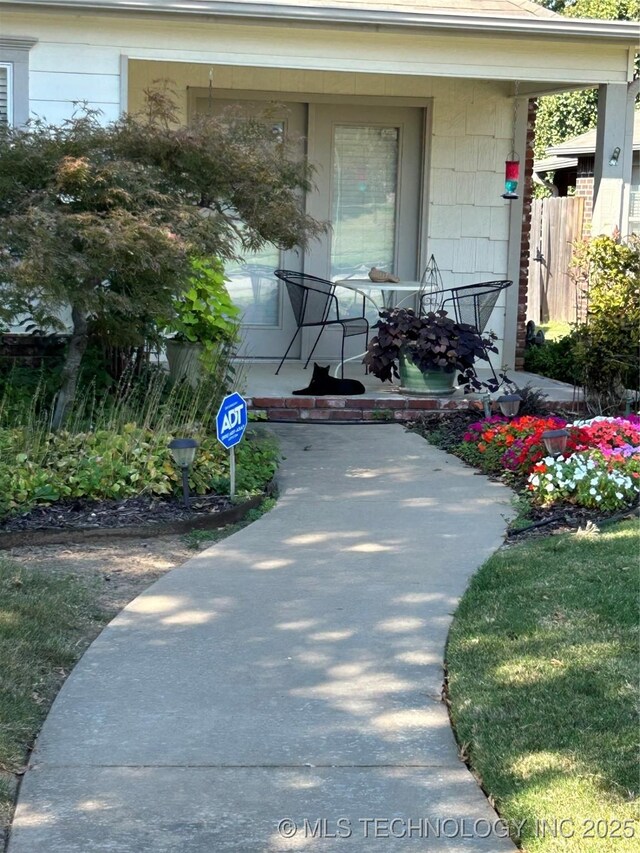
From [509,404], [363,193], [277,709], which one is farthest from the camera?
[363,193]

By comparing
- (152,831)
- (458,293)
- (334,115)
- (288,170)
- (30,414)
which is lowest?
(152,831)

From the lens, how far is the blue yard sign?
19.2 feet

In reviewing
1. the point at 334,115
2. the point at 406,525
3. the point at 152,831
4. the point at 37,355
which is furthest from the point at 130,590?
the point at 334,115

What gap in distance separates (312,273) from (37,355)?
3.19m

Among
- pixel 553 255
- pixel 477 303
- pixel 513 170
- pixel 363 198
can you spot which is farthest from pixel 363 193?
pixel 553 255

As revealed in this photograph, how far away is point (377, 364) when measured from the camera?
870cm

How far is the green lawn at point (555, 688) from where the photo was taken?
9.84 ft

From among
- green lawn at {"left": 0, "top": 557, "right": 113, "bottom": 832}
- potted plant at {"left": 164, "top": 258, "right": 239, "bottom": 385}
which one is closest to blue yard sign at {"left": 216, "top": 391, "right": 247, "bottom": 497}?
green lawn at {"left": 0, "top": 557, "right": 113, "bottom": 832}

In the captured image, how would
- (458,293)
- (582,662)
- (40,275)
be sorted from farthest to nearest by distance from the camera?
(458,293) < (40,275) < (582,662)

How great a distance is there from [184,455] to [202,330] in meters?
2.43

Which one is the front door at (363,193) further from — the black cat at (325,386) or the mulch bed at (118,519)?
the mulch bed at (118,519)

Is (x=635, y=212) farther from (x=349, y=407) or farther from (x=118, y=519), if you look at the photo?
(x=118, y=519)

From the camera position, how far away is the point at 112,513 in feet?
19.0

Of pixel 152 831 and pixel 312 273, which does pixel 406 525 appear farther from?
pixel 312 273
